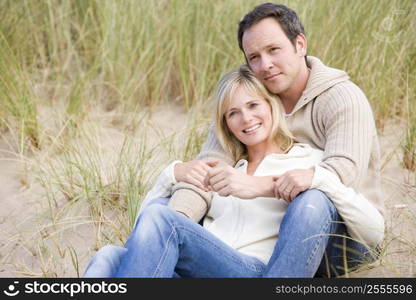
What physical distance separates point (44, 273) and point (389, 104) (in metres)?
2.32

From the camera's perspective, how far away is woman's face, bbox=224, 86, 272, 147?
2.94 meters

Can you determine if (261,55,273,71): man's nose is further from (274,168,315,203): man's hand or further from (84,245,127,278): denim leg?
(84,245,127,278): denim leg

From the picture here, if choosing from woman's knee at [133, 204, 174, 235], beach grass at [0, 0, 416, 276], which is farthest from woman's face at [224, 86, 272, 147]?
beach grass at [0, 0, 416, 276]

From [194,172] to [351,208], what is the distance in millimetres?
690

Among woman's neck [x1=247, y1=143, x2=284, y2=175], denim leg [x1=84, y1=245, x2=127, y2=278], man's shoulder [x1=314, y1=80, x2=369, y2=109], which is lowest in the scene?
denim leg [x1=84, y1=245, x2=127, y2=278]

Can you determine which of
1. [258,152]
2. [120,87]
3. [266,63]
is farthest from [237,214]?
[120,87]

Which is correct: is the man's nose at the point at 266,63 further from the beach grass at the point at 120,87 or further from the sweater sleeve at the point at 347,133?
the beach grass at the point at 120,87

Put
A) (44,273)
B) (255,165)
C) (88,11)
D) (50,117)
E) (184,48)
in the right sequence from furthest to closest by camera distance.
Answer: (88,11) → (184,48) → (50,117) → (44,273) → (255,165)

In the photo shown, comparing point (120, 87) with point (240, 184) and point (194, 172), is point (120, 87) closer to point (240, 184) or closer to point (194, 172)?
point (194, 172)

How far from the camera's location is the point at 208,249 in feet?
8.55

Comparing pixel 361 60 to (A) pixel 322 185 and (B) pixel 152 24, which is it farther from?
(A) pixel 322 185

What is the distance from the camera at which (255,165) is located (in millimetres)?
2992

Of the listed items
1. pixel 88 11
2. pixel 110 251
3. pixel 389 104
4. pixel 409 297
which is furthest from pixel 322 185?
pixel 88 11

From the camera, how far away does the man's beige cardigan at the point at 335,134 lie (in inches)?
106
